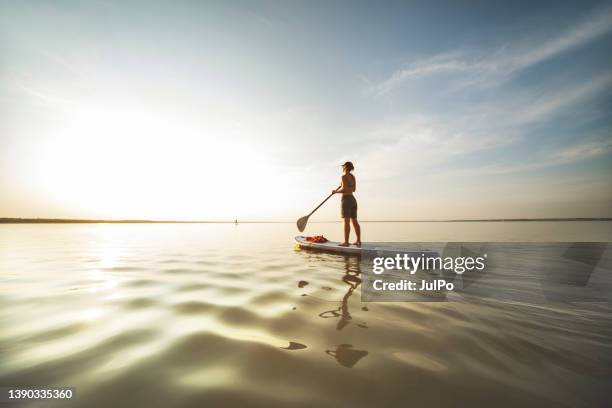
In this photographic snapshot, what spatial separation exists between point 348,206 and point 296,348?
6.84 meters

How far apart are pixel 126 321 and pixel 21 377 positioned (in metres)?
1.09

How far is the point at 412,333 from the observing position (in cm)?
270

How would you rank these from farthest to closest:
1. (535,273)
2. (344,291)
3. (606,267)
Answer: (606,267) < (535,273) < (344,291)

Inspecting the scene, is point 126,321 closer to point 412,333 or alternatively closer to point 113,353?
point 113,353

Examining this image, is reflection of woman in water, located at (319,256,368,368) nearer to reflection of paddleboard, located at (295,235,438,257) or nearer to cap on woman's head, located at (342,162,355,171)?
reflection of paddleboard, located at (295,235,438,257)

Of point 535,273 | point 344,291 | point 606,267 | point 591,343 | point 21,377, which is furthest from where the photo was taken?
point 606,267

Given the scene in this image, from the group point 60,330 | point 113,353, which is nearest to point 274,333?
point 113,353

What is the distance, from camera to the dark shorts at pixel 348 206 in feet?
28.7

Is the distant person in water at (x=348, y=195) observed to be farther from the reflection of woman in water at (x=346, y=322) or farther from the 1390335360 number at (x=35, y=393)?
the 1390335360 number at (x=35, y=393)

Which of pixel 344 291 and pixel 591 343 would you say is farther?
pixel 344 291

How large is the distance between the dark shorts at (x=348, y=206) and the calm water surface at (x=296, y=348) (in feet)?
A: 15.3

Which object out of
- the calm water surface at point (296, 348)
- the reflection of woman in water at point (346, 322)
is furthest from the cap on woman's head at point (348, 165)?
the calm water surface at point (296, 348)

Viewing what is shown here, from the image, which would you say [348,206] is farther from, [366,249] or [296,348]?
[296,348]

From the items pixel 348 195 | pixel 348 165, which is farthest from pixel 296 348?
pixel 348 165
